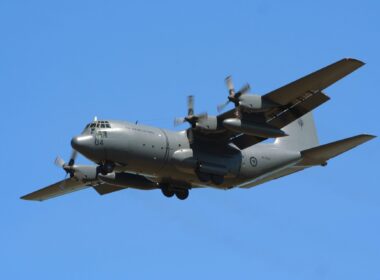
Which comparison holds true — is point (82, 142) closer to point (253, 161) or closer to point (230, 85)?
point (230, 85)

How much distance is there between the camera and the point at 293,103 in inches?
1341

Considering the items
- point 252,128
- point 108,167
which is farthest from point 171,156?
point 252,128

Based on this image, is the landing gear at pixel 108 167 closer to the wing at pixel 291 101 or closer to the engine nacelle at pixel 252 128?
the wing at pixel 291 101

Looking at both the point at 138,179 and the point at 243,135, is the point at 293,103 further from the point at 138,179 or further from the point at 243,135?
the point at 138,179

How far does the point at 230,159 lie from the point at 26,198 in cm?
1175

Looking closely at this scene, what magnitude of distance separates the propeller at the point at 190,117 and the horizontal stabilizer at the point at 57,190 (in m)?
7.26

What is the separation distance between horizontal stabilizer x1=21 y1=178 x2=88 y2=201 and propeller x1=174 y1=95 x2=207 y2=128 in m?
7.26

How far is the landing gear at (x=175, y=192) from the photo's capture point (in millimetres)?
36469

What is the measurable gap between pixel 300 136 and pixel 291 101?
19.3 ft

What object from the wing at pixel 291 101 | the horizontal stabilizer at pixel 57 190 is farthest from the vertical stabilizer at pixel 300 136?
the horizontal stabilizer at pixel 57 190

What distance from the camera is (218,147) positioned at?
3566 cm

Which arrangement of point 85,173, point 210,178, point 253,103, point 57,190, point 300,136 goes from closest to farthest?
point 253,103, point 210,178, point 85,173, point 300,136, point 57,190

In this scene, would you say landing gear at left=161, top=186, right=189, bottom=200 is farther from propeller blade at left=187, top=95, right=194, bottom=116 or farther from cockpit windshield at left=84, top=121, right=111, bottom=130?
cockpit windshield at left=84, top=121, right=111, bottom=130

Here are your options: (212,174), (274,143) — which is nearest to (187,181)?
(212,174)
